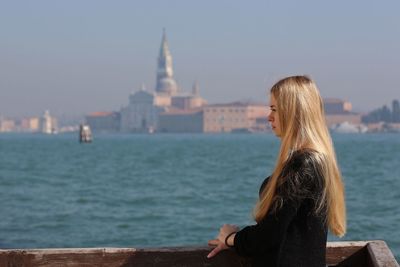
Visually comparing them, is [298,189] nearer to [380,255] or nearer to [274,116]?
[274,116]

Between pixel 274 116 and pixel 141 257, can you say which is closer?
pixel 274 116

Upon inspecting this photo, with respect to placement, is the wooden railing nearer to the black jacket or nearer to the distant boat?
the black jacket

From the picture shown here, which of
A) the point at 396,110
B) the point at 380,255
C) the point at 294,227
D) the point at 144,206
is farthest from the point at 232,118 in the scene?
the point at 294,227

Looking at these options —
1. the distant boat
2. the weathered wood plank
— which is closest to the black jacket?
the weathered wood plank

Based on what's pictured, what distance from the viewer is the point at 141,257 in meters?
4.24

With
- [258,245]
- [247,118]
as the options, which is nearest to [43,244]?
[258,245]

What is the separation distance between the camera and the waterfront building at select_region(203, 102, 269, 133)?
194m

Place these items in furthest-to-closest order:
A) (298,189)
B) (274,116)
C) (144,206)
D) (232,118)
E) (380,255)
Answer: (232,118) → (144,206) → (380,255) → (274,116) → (298,189)

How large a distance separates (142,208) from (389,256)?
1959 cm

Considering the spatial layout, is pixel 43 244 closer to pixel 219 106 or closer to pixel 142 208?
pixel 142 208

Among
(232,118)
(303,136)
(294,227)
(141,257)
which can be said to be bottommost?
(232,118)

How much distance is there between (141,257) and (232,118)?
191075 millimetres

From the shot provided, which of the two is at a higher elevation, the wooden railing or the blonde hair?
the blonde hair

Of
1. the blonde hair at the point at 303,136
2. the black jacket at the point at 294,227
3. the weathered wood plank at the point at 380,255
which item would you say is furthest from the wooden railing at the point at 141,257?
the blonde hair at the point at 303,136
